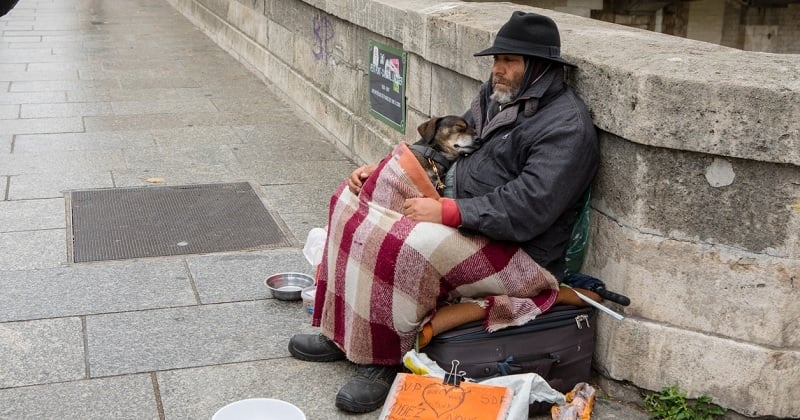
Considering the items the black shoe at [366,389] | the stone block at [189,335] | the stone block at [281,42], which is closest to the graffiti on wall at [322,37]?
the stone block at [281,42]

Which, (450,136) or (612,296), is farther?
(450,136)

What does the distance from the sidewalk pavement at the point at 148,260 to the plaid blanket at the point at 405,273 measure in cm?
32

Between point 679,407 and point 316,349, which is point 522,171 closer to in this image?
point 679,407

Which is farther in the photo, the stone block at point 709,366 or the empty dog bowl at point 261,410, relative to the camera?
the stone block at point 709,366

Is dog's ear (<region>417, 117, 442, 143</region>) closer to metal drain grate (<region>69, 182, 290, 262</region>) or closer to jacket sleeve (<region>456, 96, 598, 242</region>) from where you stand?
jacket sleeve (<region>456, 96, 598, 242</region>)

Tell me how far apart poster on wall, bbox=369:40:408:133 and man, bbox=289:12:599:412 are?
7.23ft

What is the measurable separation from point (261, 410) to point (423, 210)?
3.08 ft

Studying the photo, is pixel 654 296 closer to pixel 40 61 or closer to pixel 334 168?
pixel 334 168

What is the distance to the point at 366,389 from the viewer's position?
363cm

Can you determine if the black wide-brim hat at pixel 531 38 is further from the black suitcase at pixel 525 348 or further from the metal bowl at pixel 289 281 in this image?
the metal bowl at pixel 289 281

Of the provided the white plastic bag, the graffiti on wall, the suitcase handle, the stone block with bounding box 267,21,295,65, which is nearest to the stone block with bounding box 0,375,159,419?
the white plastic bag

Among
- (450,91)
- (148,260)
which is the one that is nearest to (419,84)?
(450,91)

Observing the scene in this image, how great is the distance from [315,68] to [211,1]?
20.2ft

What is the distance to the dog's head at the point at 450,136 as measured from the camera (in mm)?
3922
